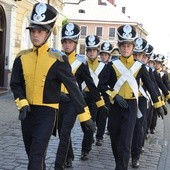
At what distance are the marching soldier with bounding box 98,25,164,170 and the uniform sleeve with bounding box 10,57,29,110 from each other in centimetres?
167

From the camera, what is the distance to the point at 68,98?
242 inches

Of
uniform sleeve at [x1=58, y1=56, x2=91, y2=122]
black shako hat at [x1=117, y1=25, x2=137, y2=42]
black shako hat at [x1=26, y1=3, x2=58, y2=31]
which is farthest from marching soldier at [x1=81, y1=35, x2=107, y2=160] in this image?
black shako hat at [x1=26, y1=3, x2=58, y2=31]

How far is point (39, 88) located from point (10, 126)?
226 inches

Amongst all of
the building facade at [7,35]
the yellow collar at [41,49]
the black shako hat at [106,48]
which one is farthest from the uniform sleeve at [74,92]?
the building facade at [7,35]

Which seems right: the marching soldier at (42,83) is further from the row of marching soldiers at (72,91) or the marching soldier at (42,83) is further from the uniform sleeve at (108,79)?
the uniform sleeve at (108,79)

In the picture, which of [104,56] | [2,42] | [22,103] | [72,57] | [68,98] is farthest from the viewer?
[2,42]

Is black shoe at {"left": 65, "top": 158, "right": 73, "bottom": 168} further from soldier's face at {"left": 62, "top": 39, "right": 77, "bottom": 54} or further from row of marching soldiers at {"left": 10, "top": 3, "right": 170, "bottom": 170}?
soldier's face at {"left": 62, "top": 39, "right": 77, "bottom": 54}

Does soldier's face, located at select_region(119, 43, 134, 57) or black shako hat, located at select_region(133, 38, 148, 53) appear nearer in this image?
soldier's face, located at select_region(119, 43, 134, 57)

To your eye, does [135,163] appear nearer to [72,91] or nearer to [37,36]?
[72,91]

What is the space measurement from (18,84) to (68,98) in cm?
144

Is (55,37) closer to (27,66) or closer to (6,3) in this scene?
(6,3)

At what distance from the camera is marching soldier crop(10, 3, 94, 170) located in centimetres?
470

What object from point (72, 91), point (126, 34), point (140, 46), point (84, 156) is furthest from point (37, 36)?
point (140, 46)

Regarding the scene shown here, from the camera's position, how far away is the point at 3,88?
1814 cm
